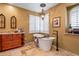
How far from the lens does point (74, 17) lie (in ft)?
6.82

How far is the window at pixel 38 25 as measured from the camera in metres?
2.08

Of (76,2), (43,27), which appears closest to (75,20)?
(76,2)

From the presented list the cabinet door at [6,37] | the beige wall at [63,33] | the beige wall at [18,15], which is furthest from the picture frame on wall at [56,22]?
the cabinet door at [6,37]

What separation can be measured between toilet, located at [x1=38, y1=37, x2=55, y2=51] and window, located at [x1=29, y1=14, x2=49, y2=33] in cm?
17

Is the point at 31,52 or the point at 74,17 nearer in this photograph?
the point at 31,52

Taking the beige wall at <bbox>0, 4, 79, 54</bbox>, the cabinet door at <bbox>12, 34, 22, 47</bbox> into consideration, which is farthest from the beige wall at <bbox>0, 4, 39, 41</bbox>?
the cabinet door at <bbox>12, 34, 22, 47</bbox>

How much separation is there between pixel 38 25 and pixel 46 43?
0.40 metres

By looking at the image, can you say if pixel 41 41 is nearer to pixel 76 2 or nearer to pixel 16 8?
pixel 16 8

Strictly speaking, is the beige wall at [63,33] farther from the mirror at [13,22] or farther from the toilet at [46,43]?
the mirror at [13,22]

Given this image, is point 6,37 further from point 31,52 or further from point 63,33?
point 63,33

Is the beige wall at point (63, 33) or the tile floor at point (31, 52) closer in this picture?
the tile floor at point (31, 52)

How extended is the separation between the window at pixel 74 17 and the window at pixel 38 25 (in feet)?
1.57

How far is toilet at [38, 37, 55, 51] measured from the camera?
6.73ft

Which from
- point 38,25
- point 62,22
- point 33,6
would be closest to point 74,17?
point 62,22
